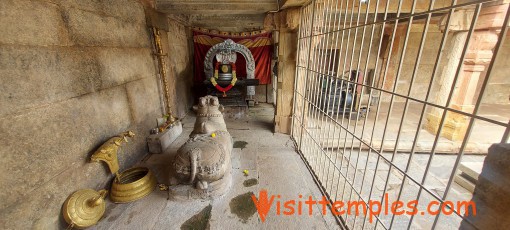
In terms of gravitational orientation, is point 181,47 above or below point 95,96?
above

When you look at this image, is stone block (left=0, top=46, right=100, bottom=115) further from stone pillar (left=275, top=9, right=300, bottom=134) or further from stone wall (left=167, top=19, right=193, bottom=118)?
stone pillar (left=275, top=9, right=300, bottom=134)

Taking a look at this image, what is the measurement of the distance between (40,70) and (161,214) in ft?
6.01

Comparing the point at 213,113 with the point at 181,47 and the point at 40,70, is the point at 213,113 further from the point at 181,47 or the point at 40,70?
the point at 181,47

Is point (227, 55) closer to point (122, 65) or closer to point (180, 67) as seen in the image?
point (180, 67)

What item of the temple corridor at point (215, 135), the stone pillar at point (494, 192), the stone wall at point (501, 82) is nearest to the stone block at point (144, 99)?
the temple corridor at point (215, 135)

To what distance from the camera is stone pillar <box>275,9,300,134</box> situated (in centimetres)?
376

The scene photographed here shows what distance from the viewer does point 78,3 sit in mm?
2316

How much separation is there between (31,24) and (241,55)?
231 inches

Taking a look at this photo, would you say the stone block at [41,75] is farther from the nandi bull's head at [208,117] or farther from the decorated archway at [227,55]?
the decorated archway at [227,55]

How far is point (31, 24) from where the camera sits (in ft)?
6.03

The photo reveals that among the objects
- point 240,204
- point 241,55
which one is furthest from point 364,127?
point 241,55

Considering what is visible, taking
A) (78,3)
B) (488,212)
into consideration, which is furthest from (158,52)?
(488,212)

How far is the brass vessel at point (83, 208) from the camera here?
2053mm

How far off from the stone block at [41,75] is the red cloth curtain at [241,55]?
4.56 m
